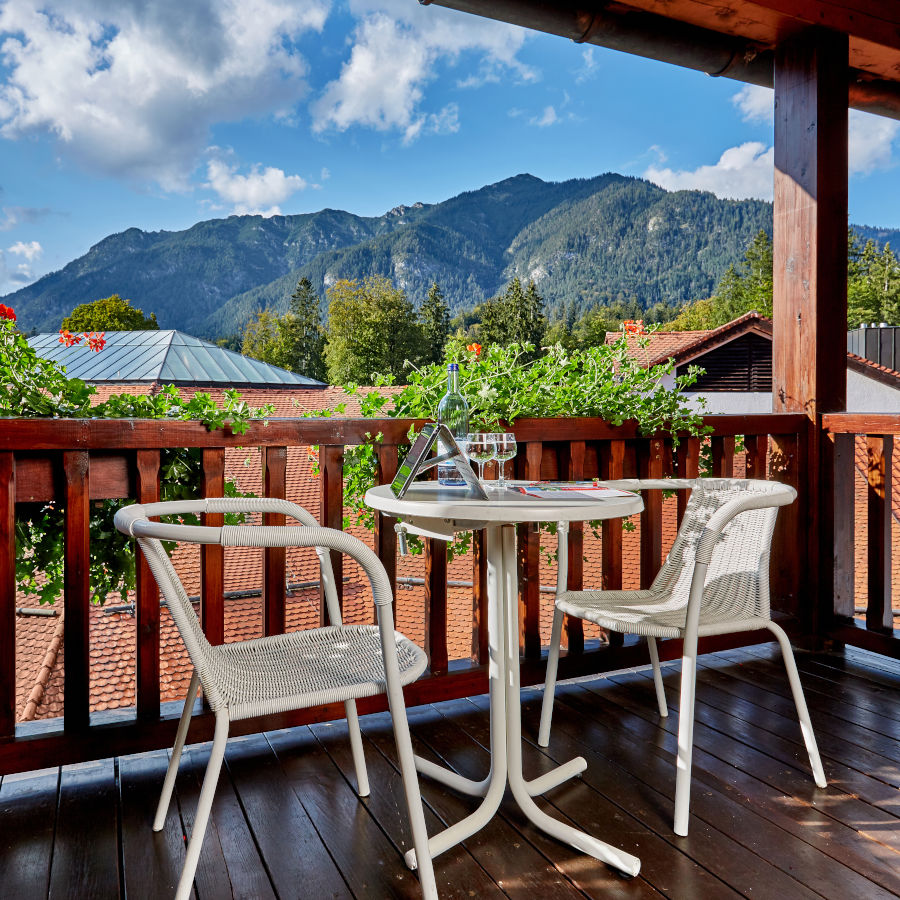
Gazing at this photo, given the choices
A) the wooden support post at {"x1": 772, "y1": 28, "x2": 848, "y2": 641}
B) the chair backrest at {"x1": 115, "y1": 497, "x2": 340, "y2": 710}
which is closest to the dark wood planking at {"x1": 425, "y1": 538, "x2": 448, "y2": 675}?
the chair backrest at {"x1": 115, "y1": 497, "x2": 340, "y2": 710}

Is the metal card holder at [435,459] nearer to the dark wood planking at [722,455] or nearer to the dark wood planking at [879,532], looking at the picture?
the dark wood planking at [722,455]

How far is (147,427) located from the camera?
1689 mm

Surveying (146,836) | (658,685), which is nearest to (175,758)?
(146,836)

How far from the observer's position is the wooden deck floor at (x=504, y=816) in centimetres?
131

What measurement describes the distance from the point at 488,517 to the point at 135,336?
72.5ft

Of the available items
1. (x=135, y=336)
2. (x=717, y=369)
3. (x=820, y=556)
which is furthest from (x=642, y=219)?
(x=820, y=556)

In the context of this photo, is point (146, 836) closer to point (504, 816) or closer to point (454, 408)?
point (504, 816)

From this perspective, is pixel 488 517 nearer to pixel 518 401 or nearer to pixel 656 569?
pixel 518 401

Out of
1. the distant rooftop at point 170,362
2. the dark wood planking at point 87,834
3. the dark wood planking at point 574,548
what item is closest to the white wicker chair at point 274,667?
the dark wood planking at point 87,834

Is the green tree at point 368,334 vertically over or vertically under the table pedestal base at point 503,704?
over

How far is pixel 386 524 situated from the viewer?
207cm

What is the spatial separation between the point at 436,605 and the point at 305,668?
0.82m

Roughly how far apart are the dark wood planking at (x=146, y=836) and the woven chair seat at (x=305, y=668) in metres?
0.38

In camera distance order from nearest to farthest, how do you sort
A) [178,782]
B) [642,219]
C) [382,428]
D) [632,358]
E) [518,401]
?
[178,782], [382,428], [518,401], [632,358], [642,219]
